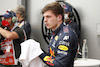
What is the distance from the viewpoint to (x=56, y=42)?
3.74 feet

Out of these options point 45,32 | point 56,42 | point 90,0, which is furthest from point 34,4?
point 56,42

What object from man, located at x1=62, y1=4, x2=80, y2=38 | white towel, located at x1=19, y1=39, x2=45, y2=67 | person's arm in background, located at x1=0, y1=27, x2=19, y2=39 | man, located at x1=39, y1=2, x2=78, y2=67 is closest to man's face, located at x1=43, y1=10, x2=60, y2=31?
man, located at x1=39, y1=2, x2=78, y2=67

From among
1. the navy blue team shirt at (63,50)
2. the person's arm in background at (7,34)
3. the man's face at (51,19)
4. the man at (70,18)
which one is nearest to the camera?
the navy blue team shirt at (63,50)

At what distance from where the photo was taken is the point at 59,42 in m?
1.10

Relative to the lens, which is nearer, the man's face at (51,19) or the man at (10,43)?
the man's face at (51,19)

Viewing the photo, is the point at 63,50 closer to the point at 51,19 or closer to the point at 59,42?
the point at 59,42

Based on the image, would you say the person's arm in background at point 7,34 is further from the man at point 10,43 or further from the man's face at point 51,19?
the man's face at point 51,19

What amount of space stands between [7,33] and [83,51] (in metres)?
0.91

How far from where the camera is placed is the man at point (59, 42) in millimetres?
1074

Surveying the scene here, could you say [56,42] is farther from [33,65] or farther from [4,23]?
[4,23]

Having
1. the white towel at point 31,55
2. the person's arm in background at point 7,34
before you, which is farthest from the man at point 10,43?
the white towel at point 31,55

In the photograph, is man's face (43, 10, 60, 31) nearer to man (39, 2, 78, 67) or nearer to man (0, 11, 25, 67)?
man (39, 2, 78, 67)

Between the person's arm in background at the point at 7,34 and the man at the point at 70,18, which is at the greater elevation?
the man at the point at 70,18

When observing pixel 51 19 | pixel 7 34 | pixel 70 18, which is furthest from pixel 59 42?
pixel 70 18
